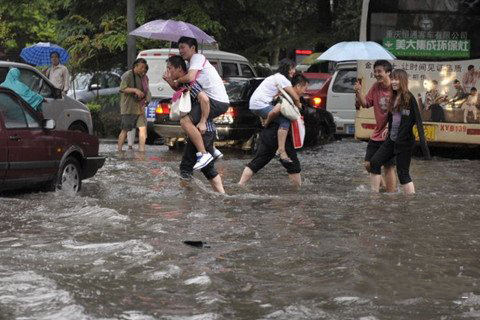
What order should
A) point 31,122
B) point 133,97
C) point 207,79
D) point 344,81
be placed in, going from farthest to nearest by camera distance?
point 344,81 < point 133,97 < point 31,122 < point 207,79

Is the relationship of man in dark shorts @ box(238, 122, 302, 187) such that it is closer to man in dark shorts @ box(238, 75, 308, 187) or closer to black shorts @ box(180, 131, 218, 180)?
Result: man in dark shorts @ box(238, 75, 308, 187)

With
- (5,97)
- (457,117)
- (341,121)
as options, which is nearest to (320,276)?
(5,97)

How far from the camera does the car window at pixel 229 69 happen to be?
2109 centimetres

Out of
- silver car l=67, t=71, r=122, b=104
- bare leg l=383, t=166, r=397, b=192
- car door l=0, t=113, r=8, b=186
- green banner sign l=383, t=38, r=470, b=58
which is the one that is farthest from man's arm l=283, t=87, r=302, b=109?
silver car l=67, t=71, r=122, b=104

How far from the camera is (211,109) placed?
1137 centimetres

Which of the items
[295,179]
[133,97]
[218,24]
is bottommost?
[295,179]

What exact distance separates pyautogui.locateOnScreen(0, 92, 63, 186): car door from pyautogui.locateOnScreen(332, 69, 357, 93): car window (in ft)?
41.8

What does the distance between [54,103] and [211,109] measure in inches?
204

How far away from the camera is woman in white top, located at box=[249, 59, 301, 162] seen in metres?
12.4

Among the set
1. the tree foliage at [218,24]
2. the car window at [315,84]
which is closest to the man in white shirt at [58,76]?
the tree foliage at [218,24]

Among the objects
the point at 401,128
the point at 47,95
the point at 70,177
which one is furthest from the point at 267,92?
the point at 47,95

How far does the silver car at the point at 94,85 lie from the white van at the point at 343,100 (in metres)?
5.63

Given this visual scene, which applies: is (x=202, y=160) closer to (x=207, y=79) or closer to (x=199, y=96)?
(x=199, y=96)

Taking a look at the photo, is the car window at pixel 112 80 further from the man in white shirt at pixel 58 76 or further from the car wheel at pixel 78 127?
the car wheel at pixel 78 127
